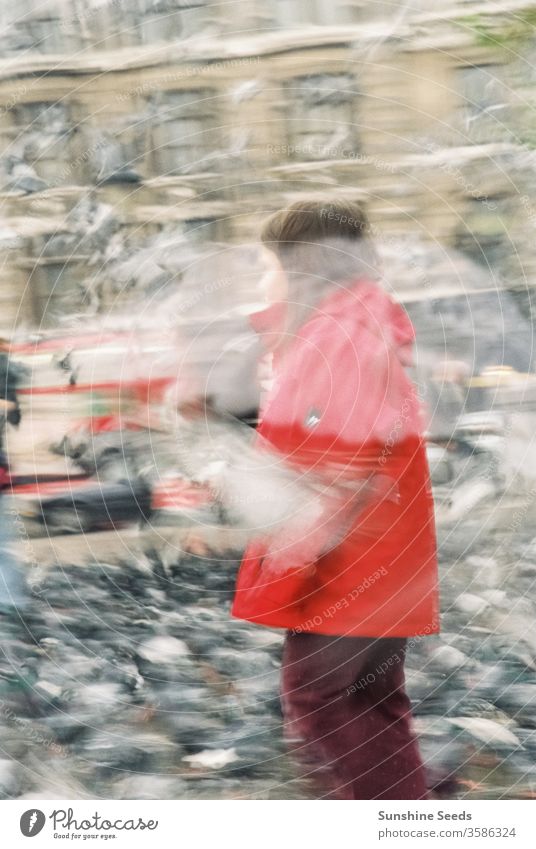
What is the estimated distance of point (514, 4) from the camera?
1.95 meters

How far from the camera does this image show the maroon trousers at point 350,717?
2.01 meters

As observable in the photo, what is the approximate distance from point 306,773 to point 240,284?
1.02 m

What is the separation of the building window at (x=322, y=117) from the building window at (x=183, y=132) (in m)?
0.16

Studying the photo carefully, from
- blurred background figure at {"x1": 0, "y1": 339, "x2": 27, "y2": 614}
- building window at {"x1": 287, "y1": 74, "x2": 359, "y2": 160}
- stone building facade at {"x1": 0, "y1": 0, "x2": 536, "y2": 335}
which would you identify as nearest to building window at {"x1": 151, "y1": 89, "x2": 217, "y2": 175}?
stone building facade at {"x1": 0, "y1": 0, "x2": 536, "y2": 335}

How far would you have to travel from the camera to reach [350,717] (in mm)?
2006

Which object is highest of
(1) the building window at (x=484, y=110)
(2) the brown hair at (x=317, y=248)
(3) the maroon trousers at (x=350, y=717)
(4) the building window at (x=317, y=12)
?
(4) the building window at (x=317, y=12)

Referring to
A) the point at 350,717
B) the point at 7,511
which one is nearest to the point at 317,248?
the point at 7,511

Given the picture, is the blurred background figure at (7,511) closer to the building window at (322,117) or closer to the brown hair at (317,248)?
the brown hair at (317,248)

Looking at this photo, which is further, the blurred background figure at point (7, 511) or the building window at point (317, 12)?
the blurred background figure at point (7, 511)

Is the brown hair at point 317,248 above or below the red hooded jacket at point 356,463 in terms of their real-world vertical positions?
above

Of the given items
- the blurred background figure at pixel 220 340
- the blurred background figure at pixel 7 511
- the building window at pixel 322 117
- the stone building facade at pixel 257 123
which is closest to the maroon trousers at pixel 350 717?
the blurred background figure at pixel 220 340

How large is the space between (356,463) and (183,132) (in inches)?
29.5

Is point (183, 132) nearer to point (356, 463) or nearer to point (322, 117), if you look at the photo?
point (322, 117)
